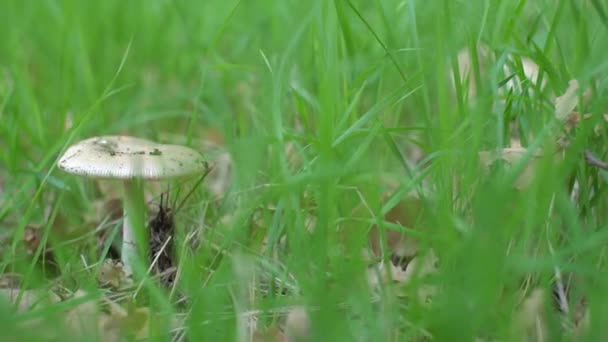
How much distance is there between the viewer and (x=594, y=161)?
1611 mm

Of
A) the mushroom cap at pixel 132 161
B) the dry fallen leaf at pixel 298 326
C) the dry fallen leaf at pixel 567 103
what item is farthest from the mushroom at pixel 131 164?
the dry fallen leaf at pixel 567 103

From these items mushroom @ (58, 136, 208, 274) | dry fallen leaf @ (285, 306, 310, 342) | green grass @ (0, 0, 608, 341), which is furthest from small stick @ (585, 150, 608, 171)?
mushroom @ (58, 136, 208, 274)

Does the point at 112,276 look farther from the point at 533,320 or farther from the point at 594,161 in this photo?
the point at 594,161

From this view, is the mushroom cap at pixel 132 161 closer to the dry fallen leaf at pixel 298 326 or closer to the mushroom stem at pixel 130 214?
the mushroom stem at pixel 130 214

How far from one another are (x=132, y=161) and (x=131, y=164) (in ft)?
0.04

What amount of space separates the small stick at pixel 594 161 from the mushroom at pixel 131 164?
95 cm

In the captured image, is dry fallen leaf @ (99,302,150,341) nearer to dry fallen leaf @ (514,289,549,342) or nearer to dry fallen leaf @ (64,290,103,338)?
dry fallen leaf @ (64,290,103,338)

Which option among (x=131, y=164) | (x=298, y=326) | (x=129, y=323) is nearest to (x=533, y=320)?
(x=298, y=326)

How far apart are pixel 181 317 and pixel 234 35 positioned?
9.13 feet

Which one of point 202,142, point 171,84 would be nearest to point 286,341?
point 202,142

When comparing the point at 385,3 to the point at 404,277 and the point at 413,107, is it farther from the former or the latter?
the point at 404,277

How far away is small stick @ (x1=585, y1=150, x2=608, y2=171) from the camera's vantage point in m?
1.60

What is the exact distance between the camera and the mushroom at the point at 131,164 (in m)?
1.88

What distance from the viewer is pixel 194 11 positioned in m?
4.20
